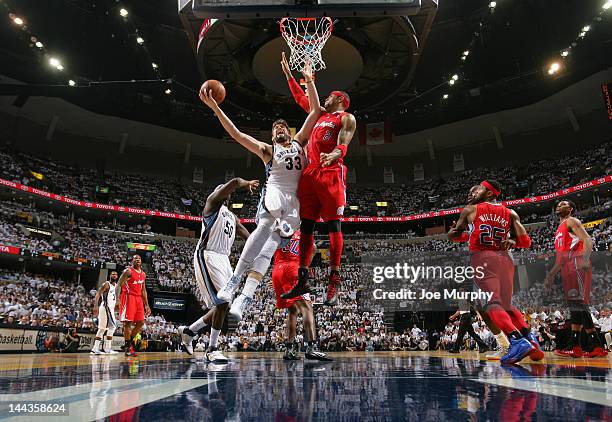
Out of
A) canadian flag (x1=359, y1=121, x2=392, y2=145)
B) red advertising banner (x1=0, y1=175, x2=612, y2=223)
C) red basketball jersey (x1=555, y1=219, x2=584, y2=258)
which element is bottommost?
red basketball jersey (x1=555, y1=219, x2=584, y2=258)

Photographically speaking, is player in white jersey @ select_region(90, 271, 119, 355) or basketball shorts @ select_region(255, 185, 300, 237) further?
player in white jersey @ select_region(90, 271, 119, 355)

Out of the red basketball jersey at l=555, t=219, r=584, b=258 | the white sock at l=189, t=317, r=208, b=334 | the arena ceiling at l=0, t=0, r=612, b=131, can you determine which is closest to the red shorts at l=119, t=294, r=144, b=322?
the white sock at l=189, t=317, r=208, b=334

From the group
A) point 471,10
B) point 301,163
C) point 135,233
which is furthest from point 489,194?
point 135,233

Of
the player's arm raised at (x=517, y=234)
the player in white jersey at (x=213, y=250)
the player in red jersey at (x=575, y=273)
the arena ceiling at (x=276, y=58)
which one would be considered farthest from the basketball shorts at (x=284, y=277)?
the arena ceiling at (x=276, y=58)

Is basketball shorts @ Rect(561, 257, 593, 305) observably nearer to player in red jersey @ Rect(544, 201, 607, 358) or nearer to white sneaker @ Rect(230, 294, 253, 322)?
player in red jersey @ Rect(544, 201, 607, 358)

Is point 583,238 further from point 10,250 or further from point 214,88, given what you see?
point 10,250

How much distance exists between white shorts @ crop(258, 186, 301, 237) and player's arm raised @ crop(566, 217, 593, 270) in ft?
13.8

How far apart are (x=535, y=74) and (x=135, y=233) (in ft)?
82.5

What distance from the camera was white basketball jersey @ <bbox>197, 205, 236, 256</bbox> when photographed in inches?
200

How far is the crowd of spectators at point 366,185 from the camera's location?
2558cm

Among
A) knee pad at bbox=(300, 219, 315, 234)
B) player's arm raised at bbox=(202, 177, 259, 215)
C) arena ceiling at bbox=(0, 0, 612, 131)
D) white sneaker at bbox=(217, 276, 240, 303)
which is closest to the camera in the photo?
white sneaker at bbox=(217, 276, 240, 303)

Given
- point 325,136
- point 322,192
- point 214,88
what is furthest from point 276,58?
point 322,192

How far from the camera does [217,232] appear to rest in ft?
17.0

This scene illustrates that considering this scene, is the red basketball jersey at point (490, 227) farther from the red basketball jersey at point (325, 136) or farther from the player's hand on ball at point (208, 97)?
the player's hand on ball at point (208, 97)
